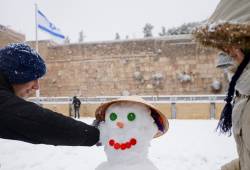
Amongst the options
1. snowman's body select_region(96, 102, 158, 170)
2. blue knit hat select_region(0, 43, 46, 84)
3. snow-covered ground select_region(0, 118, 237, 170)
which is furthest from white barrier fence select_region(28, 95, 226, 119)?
blue knit hat select_region(0, 43, 46, 84)

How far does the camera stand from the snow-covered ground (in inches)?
208

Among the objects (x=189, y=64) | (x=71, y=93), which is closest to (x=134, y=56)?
(x=189, y=64)

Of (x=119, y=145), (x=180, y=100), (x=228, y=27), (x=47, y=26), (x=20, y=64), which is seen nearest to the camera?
(x=228, y=27)

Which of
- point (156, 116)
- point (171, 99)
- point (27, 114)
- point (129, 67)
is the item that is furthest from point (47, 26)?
point (27, 114)

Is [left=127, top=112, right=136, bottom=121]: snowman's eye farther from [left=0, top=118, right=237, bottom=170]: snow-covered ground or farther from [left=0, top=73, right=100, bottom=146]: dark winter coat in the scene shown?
[left=0, top=118, right=237, bottom=170]: snow-covered ground

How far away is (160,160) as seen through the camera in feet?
18.4

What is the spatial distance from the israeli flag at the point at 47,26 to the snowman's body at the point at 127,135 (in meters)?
14.8

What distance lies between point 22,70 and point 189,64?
17693 mm

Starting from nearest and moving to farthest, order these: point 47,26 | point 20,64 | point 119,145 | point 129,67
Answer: point 20,64, point 119,145, point 47,26, point 129,67

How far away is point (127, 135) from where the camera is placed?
239 centimetres

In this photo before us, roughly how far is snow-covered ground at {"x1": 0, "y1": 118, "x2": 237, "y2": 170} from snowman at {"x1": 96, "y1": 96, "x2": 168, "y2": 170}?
2.88 m

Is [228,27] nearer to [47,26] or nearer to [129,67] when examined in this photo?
[47,26]

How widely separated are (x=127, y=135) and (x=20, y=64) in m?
0.93

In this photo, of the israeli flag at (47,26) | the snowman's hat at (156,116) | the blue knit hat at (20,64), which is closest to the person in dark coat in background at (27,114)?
the blue knit hat at (20,64)
